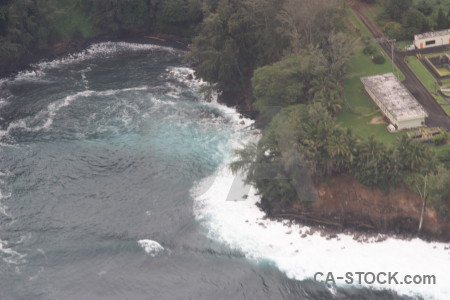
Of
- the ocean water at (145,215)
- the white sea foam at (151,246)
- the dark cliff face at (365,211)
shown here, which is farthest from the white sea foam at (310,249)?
the white sea foam at (151,246)

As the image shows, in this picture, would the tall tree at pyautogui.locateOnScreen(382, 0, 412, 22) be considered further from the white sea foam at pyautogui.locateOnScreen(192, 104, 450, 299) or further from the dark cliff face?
the white sea foam at pyautogui.locateOnScreen(192, 104, 450, 299)

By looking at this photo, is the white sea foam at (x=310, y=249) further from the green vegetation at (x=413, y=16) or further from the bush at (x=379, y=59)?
the green vegetation at (x=413, y=16)

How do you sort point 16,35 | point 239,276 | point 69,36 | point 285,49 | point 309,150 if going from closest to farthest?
point 239,276 < point 309,150 < point 285,49 < point 16,35 < point 69,36

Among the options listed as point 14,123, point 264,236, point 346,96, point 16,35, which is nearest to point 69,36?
point 16,35

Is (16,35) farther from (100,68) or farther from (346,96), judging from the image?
(346,96)

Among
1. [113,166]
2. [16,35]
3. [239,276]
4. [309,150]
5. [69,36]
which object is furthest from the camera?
[69,36]

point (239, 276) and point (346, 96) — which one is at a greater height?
point (346, 96)
